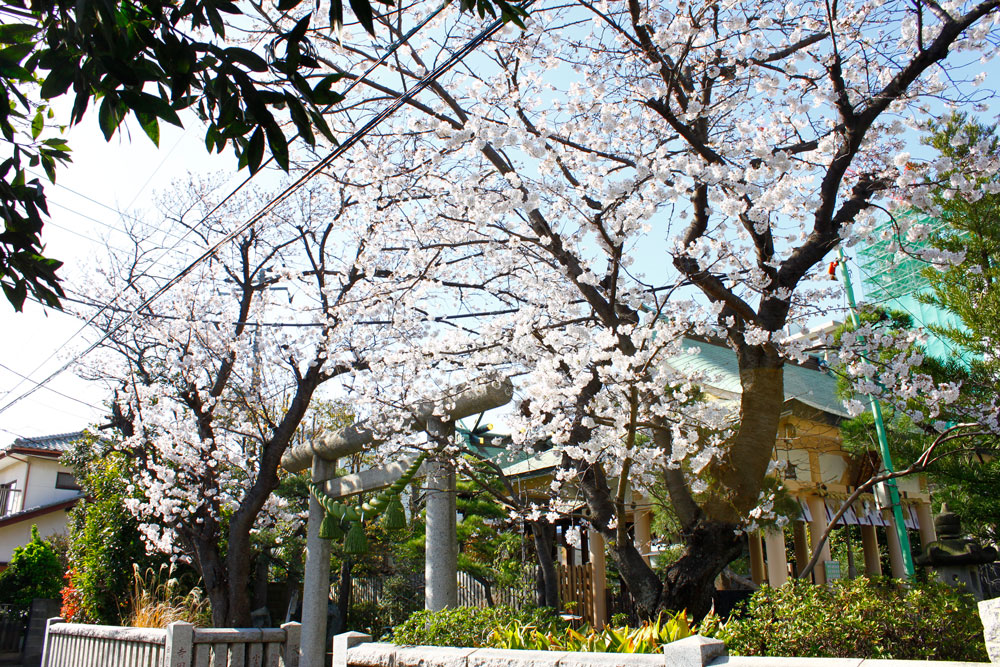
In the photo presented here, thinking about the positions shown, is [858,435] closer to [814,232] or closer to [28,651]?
[814,232]

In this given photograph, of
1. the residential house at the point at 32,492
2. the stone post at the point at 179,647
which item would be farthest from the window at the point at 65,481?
the stone post at the point at 179,647

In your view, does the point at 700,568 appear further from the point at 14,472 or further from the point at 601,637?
the point at 14,472

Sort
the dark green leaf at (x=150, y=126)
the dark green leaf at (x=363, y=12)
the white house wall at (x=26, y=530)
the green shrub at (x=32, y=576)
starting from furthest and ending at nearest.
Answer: the white house wall at (x=26, y=530)
the green shrub at (x=32, y=576)
the dark green leaf at (x=150, y=126)
the dark green leaf at (x=363, y=12)

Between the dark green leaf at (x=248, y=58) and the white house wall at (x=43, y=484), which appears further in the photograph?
the white house wall at (x=43, y=484)

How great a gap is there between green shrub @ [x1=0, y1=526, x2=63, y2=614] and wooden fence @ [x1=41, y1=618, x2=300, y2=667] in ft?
34.7

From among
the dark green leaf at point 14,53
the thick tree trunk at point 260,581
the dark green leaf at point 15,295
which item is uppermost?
the dark green leaf at point 14,53

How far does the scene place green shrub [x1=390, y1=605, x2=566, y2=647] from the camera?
6.52 meters

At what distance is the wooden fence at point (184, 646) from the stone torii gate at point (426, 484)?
797mm

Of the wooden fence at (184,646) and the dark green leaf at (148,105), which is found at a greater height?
the dark green leaf at (148,105)

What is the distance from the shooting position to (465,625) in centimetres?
664

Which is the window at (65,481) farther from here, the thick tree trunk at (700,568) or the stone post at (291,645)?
the thick tree trunk at (700,568)

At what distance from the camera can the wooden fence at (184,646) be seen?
24.9 feet

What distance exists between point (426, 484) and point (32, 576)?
15.2 metres

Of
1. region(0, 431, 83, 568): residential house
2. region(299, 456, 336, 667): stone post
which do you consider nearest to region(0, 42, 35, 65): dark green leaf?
region(299, 456, 336, 667): stone post
